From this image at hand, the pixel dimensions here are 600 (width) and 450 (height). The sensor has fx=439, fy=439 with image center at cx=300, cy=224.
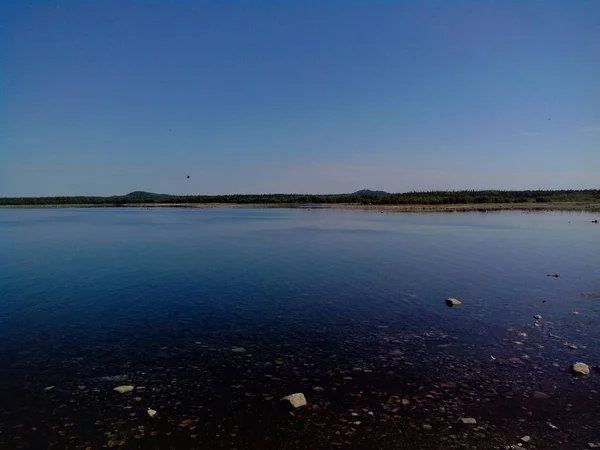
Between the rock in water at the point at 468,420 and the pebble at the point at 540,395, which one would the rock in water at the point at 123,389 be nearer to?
the rock in water at the point at 468,420

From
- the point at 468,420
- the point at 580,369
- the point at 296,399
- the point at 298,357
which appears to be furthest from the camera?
the point at 298,357

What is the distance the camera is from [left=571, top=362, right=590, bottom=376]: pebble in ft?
34.5

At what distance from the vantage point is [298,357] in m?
11.7

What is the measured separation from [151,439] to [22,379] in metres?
4.59

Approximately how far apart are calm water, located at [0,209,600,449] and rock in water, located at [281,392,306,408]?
0.55ft

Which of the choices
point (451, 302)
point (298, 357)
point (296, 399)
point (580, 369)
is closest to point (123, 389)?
point (296, 399)

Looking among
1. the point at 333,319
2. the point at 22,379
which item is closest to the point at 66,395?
the point at 22,379

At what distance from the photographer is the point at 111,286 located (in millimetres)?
21016

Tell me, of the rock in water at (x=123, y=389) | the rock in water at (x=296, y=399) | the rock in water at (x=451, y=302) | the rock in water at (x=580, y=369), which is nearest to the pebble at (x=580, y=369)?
the rock in water at (x=580, y=369)

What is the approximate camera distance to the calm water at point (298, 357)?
27.1ft

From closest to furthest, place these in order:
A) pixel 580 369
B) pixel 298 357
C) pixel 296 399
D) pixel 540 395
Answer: pixel 296 399 < pixel 540 395 < pixel 580 369 < pixel 298 357

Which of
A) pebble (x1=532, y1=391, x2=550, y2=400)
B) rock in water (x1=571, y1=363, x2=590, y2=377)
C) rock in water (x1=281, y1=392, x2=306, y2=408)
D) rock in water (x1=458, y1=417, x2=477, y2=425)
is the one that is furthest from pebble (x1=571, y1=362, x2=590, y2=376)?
rock in water (x1=281, y1=392, x2=306, y2=408)

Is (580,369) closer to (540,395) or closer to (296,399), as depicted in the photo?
(540,395)

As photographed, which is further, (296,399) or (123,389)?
(123,389)
